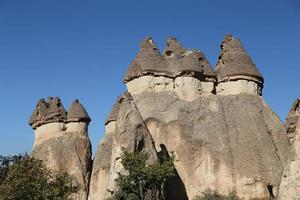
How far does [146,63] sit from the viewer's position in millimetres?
28938

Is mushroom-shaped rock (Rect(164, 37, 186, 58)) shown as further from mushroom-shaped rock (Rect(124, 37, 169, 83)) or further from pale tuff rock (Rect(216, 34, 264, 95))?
pale tuff rock (Rect(216, 34, 264, 95))

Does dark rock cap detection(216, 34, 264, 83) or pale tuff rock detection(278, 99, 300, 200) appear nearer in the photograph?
pale tuff rock detection(278, 99, 300, 200)

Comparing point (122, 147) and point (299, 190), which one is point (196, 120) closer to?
point (122, 147)

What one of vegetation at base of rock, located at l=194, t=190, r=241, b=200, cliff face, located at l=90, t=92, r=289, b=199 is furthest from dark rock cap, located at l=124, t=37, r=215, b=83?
vegetation at base of rock, located at l=194, t=190, r=241, b=200

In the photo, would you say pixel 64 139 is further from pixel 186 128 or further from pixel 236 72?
pixel 236 72

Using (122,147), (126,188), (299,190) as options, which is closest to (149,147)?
(122,147)

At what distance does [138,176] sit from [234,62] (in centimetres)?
1104

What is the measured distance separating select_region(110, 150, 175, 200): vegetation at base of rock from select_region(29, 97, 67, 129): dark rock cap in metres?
11.9

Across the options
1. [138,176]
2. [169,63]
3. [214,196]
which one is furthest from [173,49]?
[138,176]

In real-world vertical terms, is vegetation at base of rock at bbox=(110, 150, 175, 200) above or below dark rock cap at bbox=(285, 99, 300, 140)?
below

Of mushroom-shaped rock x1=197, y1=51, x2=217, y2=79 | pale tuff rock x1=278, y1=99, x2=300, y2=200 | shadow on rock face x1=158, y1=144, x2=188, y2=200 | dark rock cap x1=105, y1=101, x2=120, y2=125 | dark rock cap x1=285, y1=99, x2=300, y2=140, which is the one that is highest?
mushroom-shaped rock x1=197, y1=51, x2=217, y2=79

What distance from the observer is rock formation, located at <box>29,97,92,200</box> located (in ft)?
100

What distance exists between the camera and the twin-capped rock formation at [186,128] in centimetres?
2508

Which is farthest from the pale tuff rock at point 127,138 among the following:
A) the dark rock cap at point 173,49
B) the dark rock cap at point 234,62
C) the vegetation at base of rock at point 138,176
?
the dark rock cap at point 234,62
